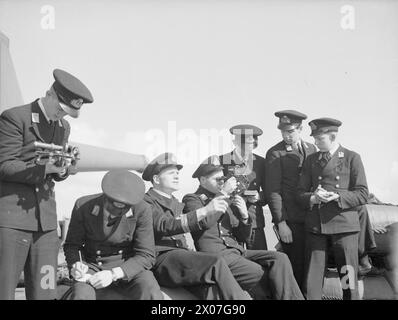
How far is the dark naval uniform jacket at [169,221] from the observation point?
3824 mm

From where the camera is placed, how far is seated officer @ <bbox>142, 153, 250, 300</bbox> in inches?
142

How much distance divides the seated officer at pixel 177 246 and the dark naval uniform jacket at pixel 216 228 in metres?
0.07

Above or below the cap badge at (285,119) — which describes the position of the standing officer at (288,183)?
below

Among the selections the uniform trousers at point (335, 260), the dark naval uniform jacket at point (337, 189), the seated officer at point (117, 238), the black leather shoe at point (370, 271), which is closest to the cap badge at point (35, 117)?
the seated officer at point (117, 238)

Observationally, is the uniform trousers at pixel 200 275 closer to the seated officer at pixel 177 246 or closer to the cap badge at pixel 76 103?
the seated officer at pixel 177 246

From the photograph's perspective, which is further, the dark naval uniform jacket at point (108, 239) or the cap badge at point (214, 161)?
the cap badge at point (214, 161)

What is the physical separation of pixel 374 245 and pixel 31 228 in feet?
7.83

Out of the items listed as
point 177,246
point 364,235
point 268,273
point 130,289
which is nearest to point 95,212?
point 130,289

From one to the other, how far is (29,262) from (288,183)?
1.96 metres

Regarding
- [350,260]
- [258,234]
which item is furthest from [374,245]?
[258,234]

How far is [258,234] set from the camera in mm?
4273

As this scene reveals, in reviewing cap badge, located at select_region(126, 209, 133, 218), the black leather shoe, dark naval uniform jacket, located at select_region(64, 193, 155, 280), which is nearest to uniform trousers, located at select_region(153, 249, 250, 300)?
dark naval uniform jacket, located at select_region(64, 193, 155, 280)

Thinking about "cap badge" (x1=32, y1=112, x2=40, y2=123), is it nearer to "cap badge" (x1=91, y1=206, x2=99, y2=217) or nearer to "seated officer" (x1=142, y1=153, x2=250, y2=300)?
"cap badge" (x1=91, y1=206, x2=99, y2=217)
